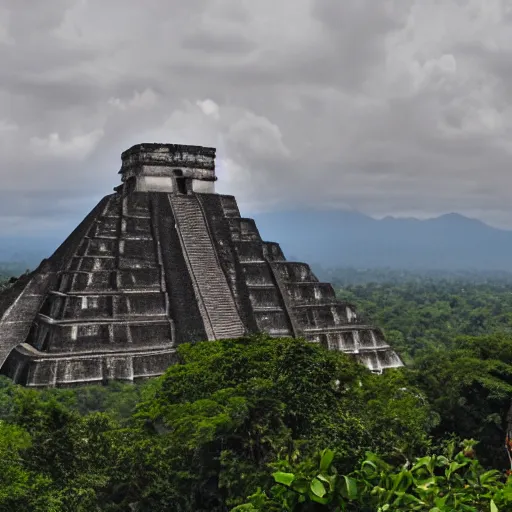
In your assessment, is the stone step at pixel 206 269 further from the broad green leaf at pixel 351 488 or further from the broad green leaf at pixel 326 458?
the broad green leaf at pixel 351 488

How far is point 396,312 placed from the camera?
51656 mm

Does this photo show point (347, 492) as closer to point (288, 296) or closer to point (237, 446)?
point (237, 446)

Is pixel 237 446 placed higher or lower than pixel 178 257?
lower

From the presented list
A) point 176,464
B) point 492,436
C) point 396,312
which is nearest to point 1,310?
point 176,464

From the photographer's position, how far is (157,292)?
58.0 feet

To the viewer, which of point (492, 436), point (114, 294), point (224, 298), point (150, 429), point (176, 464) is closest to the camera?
point (176, 464)

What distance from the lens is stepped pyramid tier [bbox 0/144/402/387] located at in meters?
15.7

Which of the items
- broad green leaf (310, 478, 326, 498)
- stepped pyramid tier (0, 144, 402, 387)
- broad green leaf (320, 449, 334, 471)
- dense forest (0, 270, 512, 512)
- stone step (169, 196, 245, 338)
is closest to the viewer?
broad green leaf (310, 478, 326, 498)

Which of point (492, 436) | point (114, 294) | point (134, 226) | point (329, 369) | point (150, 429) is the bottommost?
point (492, 436)

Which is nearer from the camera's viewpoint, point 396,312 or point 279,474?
point 279,474

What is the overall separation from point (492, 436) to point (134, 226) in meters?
11.4

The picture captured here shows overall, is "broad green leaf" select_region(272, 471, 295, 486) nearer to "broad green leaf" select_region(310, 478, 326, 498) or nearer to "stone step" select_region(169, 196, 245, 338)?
"broad green leaf" select_region(310, 478, 326, 498)

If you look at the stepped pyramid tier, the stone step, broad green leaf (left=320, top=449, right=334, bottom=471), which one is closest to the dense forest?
broad green leaf (left=320, top=449, right=334, bottom=471)

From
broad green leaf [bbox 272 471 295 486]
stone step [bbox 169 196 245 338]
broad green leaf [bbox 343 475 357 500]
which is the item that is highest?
stone step [bbox 169 196 245 338]
